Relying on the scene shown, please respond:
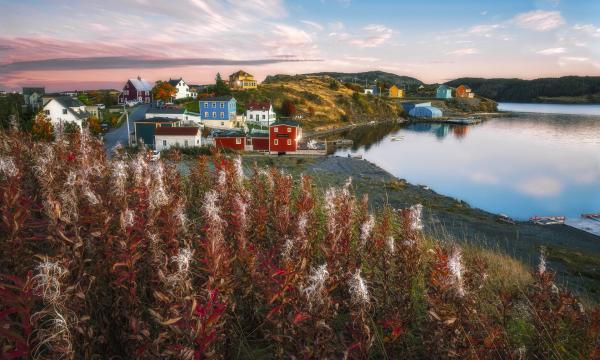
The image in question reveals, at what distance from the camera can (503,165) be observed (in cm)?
5694

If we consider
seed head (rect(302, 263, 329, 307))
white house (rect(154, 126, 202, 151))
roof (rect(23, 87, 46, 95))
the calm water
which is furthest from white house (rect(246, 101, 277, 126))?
seed head (rect(302, 263, 329, 307))

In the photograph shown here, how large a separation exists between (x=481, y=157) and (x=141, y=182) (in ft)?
224

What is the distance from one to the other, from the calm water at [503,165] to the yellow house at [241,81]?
43595 mm

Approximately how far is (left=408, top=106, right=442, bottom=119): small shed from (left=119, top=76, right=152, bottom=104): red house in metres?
98.8

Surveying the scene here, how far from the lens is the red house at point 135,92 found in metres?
97.6

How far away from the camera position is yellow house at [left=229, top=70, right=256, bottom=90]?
116 meters

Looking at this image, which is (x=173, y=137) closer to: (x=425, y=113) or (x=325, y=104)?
(x=325, y=104)

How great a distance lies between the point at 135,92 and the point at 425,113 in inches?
4122

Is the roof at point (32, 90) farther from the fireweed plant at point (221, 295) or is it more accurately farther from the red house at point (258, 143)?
the fireweed plant at point (221, 295)

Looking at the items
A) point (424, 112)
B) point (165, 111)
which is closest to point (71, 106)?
point (165, 111)

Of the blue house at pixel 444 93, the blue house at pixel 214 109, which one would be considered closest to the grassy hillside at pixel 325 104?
the blue house at pixel 214 109

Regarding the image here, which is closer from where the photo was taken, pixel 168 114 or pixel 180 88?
pixel 168 114

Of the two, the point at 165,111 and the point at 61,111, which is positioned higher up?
the point at 165,111

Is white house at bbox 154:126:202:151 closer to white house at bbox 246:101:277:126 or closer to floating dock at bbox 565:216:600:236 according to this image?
white house at bbox 246:101:277:126
